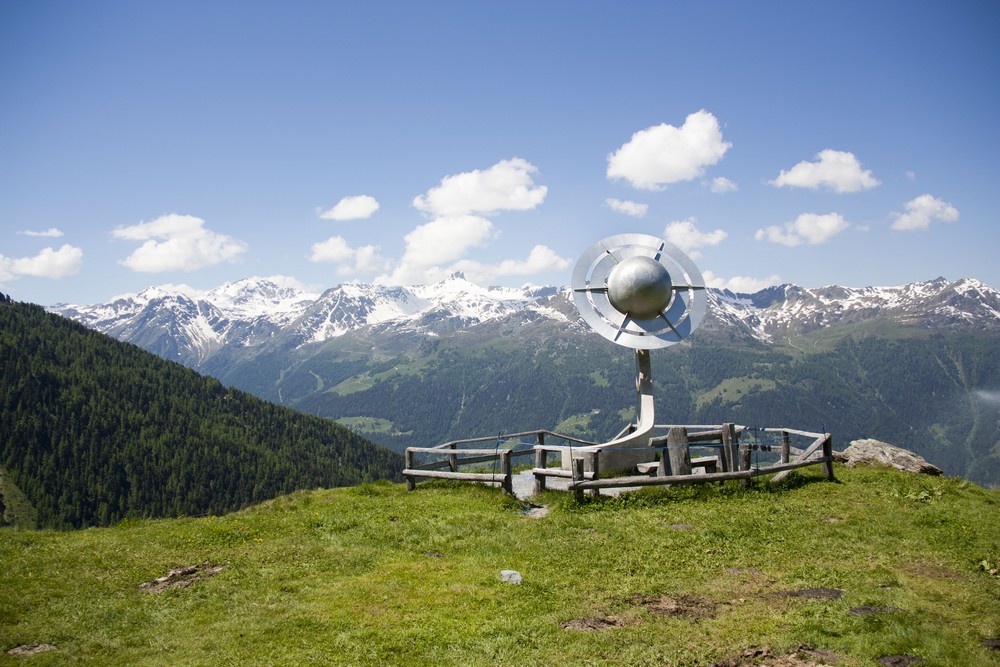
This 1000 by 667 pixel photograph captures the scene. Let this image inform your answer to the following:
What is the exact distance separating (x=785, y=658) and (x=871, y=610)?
3.19 metres

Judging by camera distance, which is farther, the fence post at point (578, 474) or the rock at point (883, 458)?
the rock at point (883, 458)

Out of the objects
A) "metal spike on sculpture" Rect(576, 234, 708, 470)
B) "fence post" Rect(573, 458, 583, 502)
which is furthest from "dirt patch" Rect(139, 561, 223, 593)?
"metal spike on sculpture" Rect(576, 234, 708, 470)

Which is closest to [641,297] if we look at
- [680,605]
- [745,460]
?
[745,460]

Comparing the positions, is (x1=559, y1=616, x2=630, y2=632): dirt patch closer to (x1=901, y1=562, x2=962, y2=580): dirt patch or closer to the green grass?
the green grass

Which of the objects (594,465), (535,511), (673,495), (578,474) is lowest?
(535,511)

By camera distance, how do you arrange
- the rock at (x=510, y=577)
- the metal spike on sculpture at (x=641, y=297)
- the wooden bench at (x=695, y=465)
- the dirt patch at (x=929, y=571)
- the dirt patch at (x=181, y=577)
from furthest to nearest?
Result: the metal spike on sculpture at (x=641, y=297), the wooden bench at (x=695, y=465), the dirt patch at (x=181, y=577), the rock at (x=510, y=577), the dirt patch at (x=929, y=571)

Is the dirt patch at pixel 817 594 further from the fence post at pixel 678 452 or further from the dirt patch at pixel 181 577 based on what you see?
the dirt patch at pixel 181 577

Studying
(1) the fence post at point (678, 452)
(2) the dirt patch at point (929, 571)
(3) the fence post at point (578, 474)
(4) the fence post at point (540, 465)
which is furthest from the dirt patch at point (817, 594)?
(4) the fence post at point (540, 465)

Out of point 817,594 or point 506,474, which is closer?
point 817,594

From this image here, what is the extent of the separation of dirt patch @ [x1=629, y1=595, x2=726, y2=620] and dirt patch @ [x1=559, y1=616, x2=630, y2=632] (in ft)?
3.30

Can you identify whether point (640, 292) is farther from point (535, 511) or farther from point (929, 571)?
point (929, 571)

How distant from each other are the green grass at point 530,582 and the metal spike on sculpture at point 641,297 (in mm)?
8127

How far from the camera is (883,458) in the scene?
99.6 feet

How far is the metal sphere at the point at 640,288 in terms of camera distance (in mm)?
31953
